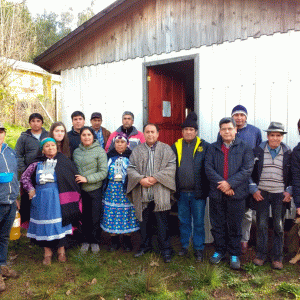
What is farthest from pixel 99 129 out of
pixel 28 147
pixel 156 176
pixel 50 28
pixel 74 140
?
pixel 50 28

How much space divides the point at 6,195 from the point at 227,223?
285 cm

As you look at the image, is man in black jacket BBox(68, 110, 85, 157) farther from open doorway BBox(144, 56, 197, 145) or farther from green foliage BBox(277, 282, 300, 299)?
green foliage BBox(277, 282, 300, 299)

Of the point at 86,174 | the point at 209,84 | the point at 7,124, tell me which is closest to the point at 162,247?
the point at 86,174

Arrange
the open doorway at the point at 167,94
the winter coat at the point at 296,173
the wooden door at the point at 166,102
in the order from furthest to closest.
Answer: the wooden door at the point at 166,102 → the open doorway at the point at 167,94 → the winter coat at the point at 296,173

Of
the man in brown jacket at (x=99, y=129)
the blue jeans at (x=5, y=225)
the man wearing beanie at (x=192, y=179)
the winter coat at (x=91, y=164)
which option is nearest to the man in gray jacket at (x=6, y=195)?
the blue jeans at (x=5, y=225)

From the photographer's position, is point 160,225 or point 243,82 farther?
point 243,82

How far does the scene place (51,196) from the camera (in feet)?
13.8

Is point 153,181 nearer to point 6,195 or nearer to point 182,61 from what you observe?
point 6,195

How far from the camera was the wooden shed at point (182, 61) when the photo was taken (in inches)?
185

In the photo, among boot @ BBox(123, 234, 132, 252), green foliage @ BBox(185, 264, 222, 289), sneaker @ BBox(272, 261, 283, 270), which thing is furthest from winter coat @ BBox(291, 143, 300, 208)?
boot @ BBox(123, 234, 132, 252)

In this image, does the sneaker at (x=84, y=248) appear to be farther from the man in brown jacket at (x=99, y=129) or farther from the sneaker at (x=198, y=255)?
the man in brown jacket at (x=99, y=129)

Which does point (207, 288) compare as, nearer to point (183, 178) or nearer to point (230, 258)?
point (230, 258)

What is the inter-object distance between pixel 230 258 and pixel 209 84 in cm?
284

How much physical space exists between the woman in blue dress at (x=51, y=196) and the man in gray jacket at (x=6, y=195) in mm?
385
